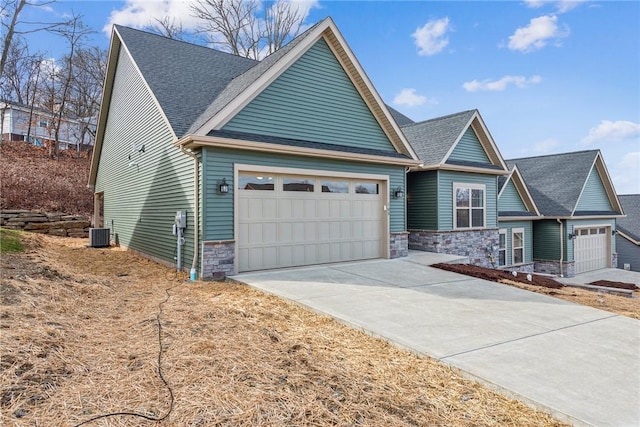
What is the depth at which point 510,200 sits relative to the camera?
16.6 m

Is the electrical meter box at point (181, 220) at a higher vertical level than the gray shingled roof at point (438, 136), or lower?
lower

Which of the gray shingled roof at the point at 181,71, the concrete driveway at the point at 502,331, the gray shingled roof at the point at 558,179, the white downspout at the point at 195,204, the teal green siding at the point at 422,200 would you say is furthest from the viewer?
the gray shingled roof at the point at 558,179

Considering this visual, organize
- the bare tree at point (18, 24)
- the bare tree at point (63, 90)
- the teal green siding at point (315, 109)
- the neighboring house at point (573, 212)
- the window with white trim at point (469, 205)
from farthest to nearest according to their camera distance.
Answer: the bare tree at point (63, 90)
the neighboring house at point (573, 212)
the window with white trim at point (469, 205)
the bare tree at point (18, 24)
the teal green siding at point (315, 109)

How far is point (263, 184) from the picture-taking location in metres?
8.68

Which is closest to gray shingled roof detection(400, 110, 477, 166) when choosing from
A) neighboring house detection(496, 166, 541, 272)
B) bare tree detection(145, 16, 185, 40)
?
neighboring house detection(496, 166, 541, 272)

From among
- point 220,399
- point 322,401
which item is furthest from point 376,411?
point 220,399

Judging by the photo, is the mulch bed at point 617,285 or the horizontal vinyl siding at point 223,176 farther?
the mulch bed at point 617,285

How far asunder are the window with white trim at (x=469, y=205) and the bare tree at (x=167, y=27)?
20.3m

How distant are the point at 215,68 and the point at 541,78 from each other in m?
12.3

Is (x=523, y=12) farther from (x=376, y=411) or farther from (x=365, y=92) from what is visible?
(x=376, y=411)

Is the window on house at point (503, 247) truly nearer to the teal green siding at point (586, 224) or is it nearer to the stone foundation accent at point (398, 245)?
the teal green siding at point (586, 224)

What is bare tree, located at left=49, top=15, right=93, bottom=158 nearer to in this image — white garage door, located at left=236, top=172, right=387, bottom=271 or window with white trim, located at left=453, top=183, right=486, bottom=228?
white garage door, located at left=236, top=172, right=387, bottom=271

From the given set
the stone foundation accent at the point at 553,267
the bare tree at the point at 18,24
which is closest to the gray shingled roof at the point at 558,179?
the stone foundation accent at the point at 553,267

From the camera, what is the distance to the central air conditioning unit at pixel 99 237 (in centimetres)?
1330
